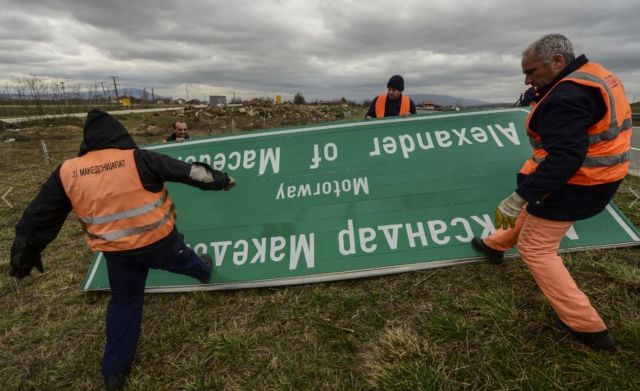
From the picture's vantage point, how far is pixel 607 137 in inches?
76.3

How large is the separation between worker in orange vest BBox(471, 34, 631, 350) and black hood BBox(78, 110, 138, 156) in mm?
2796

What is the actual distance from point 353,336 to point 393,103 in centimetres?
433

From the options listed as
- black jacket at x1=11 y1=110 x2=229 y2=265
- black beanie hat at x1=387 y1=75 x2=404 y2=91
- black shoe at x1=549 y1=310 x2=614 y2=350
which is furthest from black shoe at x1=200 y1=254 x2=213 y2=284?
black beanie hat at x1=387 y1=75 x2=404 y2=91

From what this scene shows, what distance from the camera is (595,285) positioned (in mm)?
2773

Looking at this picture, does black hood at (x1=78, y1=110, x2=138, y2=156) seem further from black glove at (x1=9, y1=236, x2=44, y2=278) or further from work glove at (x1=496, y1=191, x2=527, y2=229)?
work glove at (x1=496, y1=191, x2=527, y2=229)

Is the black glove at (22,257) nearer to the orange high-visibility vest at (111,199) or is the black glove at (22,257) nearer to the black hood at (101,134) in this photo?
the orange high-visibility vest at (111,199)

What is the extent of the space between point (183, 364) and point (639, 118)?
27118 mm

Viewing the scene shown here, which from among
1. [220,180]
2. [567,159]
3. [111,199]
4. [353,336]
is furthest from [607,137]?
[111,199]

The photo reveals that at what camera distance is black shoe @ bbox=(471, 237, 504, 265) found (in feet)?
10.1

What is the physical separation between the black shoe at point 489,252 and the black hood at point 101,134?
322cm

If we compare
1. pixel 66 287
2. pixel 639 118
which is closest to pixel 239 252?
pixel 66 287

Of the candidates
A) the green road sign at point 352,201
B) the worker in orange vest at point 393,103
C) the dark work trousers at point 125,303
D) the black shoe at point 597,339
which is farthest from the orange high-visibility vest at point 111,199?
the worker in orange vest at point 393,103

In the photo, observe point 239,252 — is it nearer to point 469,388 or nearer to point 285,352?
point 285,352

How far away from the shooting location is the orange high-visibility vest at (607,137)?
74.7 inches
